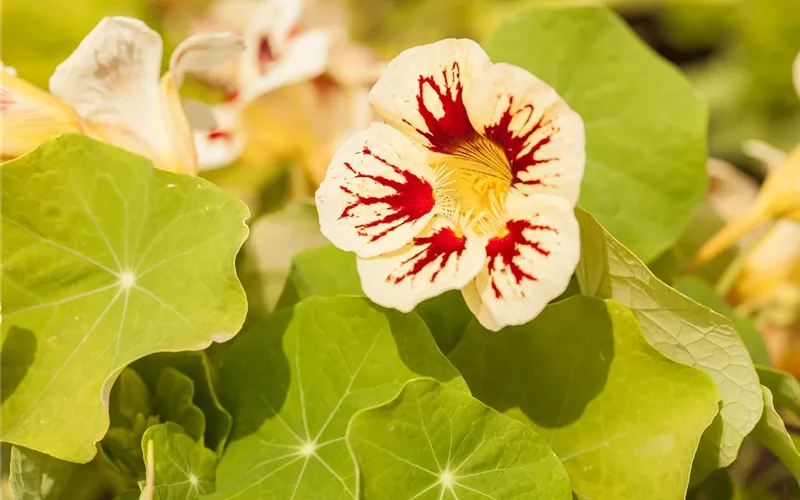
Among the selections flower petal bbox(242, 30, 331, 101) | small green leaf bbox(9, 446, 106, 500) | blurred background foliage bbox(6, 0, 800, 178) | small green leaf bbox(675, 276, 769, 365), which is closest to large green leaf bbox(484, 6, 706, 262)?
small green leaf bbox(675, 276, 769, 365)

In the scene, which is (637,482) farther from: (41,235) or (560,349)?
(41,235)

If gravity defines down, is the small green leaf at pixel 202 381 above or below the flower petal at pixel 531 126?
below

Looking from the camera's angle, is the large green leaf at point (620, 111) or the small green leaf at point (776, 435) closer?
the small green leaf at point (776, 435)

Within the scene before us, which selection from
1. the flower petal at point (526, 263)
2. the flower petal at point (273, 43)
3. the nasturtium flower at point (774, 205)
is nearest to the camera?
the flower petal at point (526, 263)

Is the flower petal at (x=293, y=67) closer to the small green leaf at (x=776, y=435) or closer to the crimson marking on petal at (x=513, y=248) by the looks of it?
the crimson marking on petal at (x=513, y=248)

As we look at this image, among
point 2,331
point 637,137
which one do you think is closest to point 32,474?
point 2,331

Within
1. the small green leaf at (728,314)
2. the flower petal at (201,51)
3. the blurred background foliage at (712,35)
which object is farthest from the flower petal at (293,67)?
the blurred background foliage at (712,35)

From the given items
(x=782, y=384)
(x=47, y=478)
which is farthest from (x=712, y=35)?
(x=47, y=478)
